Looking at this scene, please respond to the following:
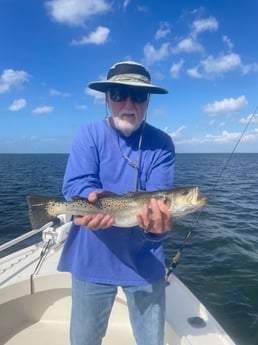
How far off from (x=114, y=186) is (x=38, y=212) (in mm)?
989

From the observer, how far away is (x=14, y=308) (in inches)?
214

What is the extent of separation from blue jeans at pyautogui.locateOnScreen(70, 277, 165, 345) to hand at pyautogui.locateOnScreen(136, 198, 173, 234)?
649 millimetres

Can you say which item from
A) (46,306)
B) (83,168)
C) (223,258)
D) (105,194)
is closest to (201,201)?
(105,194)

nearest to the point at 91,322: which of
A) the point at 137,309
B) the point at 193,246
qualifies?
the point at 137,309

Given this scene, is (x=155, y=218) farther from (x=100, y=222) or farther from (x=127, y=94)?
(x=127, y=94)

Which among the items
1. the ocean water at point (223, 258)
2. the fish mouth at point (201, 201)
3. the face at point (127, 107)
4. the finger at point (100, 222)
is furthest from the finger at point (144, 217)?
the ocean water at point (223, 258)

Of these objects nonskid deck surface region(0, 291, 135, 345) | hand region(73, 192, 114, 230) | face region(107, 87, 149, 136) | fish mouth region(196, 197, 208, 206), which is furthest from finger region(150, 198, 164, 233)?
nonskid deck surface region(0, 291, 135, 345)

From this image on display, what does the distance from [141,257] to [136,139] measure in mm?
1303

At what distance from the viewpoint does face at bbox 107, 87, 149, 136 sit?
345 centimetres

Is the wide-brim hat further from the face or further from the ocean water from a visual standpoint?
the ocean water

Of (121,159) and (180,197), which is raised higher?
(121,159)

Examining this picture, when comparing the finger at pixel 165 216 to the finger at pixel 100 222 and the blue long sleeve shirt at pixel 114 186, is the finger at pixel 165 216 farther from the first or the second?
the finger at pixel 100 222

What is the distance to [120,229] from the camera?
345 cm

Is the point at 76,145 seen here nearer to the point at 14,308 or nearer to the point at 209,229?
the point at 14,308
